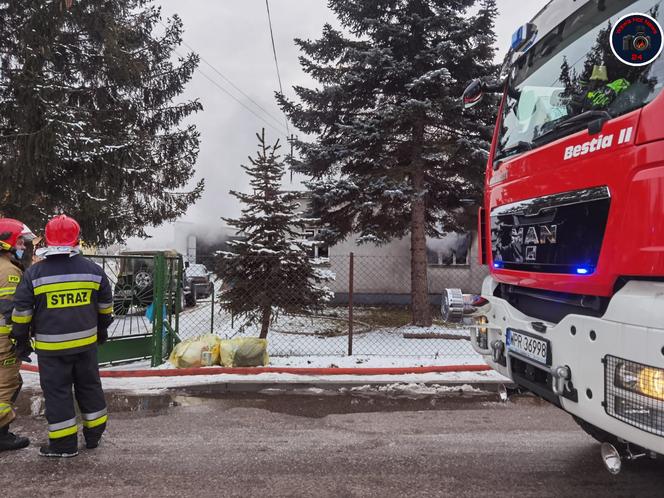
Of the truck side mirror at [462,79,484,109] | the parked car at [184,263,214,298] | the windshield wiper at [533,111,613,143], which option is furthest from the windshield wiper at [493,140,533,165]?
the parked car at [184,263,214,298]

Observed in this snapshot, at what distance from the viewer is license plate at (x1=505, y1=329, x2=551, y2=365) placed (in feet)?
8.05

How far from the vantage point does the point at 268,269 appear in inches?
302

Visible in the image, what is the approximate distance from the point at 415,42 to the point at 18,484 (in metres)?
9.78

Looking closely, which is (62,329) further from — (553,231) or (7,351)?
(553,231)

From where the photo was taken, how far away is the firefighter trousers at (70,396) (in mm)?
3316

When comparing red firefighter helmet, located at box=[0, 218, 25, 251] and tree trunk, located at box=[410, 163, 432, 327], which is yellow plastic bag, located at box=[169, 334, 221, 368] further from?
tree trunk, located at box=[410, 163, 432, 327]

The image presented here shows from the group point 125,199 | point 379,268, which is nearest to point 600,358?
point 125,199

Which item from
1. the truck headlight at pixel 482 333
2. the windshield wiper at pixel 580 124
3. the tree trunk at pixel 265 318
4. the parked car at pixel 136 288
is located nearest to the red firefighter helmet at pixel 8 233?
the parked car at pixel 136 288

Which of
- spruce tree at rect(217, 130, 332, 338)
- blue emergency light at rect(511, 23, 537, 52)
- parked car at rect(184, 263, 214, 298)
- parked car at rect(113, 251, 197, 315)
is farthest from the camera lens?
parked car at rect(184, 263, 214, 298)

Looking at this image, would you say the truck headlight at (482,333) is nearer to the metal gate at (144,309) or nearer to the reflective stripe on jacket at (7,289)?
the reflective stripe on jacket at (7,289)

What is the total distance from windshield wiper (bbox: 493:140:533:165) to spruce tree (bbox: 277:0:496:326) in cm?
551

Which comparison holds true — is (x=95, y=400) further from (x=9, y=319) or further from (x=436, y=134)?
(x=436, y=134)

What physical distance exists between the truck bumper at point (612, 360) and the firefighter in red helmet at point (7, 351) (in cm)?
355

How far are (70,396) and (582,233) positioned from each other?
3581mm
